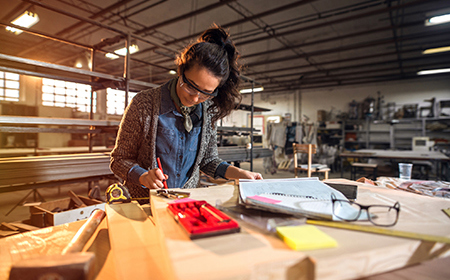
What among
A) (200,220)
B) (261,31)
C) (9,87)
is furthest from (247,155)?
(9,87)

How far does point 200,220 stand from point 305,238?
0.80 ft

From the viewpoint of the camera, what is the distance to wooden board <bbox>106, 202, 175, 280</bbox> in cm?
47

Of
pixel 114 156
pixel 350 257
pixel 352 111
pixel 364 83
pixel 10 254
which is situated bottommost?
pixel 10 254

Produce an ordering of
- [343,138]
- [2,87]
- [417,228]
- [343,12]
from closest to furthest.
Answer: [417,228] < [343,12] < [2,87] < [343,138]

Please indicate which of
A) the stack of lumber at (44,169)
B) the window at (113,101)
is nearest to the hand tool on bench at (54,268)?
the stack of lumber at (44,169)

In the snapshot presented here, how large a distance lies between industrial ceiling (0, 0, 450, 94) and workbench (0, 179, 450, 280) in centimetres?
263

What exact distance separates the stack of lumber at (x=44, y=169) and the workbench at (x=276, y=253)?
189 centimetres

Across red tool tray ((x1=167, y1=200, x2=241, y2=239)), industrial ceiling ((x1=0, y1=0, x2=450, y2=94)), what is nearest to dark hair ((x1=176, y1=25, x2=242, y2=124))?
red tool tray ((x1=167, y1=200, x2=241, y2=239))

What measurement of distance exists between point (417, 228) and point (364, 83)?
11.8 metres

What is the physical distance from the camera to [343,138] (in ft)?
30.9

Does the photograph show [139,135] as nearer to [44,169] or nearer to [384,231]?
[384,231]

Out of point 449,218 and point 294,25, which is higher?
point 294,25

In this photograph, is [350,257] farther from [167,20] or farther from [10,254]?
[167,20]

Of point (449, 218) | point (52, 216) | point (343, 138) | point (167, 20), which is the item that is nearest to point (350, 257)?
point (449, 218)
